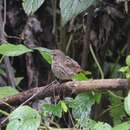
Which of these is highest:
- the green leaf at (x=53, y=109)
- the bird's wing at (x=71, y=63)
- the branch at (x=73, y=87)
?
the bird's wing at (x=71, y=63)

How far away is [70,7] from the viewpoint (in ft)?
3.12

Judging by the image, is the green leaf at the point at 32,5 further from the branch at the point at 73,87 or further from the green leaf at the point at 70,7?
the branch at the point at 73,87

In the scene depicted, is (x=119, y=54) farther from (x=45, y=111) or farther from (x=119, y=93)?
(x=45, y=111)

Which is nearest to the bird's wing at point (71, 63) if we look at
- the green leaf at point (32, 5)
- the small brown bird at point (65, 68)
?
the small brown bird at point (65, 68)

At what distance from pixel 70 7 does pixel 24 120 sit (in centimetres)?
29

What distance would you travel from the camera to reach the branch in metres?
0.83

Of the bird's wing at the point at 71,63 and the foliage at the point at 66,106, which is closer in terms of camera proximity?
the foliage at the point at 66,106

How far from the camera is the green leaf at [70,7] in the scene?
94 cm

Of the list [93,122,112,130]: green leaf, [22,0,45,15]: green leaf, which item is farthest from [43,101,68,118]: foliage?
[22,0,45,15]: green leaf

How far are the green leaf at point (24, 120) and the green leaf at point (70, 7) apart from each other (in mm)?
Answer: 241

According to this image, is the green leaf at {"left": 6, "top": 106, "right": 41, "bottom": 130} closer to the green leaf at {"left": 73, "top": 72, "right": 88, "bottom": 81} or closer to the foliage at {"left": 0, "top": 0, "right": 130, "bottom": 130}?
the foliage at {"left": 0, "top": 0, "right": 130, "bottom": 130}

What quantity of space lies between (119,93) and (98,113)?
99 mm

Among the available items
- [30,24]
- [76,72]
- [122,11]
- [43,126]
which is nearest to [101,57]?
[122,11]

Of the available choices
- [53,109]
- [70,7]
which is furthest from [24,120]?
[70,7]
